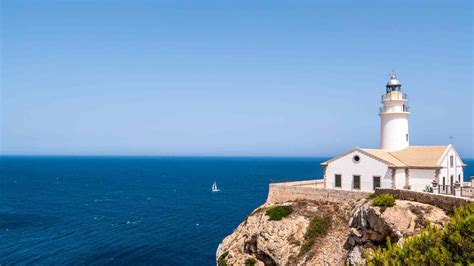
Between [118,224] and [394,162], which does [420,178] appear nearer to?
[394,162]

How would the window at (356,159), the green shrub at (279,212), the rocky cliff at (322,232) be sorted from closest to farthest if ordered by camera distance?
1. the rocky cliff at (322,232)
2. the green shrub at (279,212)
3. the window at (356,159)

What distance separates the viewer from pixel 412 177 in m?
39.5

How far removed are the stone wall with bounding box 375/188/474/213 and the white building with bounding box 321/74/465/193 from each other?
13.5ft

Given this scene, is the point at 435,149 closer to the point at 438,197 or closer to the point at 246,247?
the point at 438,197

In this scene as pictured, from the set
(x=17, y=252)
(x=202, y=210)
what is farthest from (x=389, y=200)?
(x=202, y=210)

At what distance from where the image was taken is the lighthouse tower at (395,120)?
149 feet

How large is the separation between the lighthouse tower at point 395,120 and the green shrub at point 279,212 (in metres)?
14.5

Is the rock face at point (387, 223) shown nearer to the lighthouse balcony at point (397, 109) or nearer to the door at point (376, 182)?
the door at point (376, 182)

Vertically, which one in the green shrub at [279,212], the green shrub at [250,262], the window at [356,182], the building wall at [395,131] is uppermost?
the building wall at [395,131]

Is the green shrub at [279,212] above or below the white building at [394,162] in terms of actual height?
below

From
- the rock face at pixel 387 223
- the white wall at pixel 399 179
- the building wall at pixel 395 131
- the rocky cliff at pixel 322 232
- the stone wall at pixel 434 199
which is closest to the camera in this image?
the stone wall at pixel 434 199

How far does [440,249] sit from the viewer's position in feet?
63.5

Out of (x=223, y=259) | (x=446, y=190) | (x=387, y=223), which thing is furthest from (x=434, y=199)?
(x=223, y=259)

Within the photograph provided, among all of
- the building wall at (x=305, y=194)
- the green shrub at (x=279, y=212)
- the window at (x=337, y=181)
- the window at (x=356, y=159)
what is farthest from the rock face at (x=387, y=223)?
the window at (x=337, y=181)
